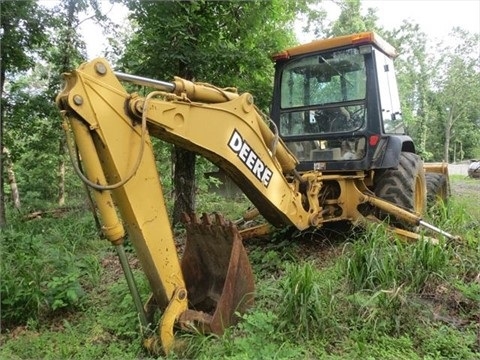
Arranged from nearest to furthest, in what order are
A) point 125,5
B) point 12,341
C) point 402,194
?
point 12,341 < point 402,194 < point 125,5

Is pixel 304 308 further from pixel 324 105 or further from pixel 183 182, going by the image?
pixel 183 182

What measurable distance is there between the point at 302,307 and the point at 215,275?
0.81m

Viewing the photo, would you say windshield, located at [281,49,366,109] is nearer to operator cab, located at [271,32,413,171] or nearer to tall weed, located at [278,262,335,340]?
operator cab, located at [271,32,413,171]

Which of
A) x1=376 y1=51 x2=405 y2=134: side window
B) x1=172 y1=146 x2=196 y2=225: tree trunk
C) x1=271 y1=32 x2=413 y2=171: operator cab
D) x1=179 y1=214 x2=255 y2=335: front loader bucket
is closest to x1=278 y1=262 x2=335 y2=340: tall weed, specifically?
x1=179 y1=214 x2=255 y2=335: front loader bucket

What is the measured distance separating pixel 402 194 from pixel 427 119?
1325 inches

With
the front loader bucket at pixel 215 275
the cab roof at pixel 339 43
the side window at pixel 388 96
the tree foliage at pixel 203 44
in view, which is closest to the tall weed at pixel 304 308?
the front loader bucket at pixel 215 275

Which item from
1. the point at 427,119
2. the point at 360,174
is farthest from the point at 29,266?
the point at 427,119

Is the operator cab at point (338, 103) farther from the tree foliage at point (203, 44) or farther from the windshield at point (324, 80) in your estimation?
the tree foliage at point (203, 44)

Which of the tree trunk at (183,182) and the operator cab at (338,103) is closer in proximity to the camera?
the operator cab at (338,103)

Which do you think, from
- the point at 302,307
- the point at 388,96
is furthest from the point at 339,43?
the point at 302,307

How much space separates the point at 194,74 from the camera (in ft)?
18.0

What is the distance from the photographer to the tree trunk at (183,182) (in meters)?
Result: 5.81

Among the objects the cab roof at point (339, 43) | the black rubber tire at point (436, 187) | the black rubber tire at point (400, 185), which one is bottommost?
the black rubber tire at point (436, 187)

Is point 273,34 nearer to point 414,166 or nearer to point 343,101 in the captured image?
point 343,101
